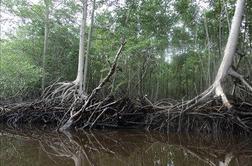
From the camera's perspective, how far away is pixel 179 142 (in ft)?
17.1

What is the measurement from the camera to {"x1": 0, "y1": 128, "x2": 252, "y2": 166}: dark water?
3.65 metres

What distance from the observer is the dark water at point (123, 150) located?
3.65 metres

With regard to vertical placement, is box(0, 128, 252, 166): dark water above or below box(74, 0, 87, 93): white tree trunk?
below

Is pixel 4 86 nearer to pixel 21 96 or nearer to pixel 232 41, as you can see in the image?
pixel 21 96

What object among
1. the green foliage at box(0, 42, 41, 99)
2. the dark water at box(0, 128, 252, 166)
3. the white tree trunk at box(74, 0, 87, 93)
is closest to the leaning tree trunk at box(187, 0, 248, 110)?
the dark water at box(0, 128, 252, 166)

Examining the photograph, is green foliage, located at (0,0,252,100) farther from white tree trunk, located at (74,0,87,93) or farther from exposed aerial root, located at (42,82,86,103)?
exposed aerial root, located at (42,82,86,103)

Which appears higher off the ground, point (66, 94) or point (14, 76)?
point (14, 76)

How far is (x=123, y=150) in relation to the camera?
446 centimetres

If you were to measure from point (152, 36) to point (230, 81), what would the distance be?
4261 mm

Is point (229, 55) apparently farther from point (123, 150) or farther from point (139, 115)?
point (123, 150)

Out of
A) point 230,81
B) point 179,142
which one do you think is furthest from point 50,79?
point 179,142

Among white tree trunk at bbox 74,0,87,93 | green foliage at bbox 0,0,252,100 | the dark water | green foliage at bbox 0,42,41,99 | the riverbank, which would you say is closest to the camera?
the dark water

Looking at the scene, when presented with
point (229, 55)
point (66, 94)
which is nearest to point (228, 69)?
point (229, 55)

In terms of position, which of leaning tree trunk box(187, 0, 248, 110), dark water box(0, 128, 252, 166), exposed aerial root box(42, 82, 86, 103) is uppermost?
leaning tree trunk box(187, 0, 248, 110)
